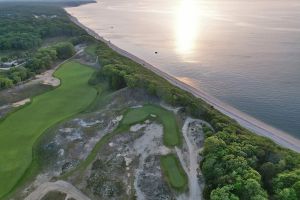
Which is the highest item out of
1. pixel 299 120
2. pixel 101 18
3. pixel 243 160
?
pixel 243 160

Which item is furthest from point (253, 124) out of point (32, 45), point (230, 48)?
point (32, 45)

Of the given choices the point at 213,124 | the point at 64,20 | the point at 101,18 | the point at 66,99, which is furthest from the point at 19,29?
the point at 213,124

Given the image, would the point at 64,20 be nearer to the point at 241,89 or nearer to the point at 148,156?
the point at 241,89

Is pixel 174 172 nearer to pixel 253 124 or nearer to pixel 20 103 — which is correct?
pixel 253 124

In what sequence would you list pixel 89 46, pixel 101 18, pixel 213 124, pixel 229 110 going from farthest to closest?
pixel 101 18, pixel 89 46, pixel 229 110, pixel 213 124

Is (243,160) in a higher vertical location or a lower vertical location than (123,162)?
higher

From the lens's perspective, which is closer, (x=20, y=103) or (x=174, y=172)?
(x=174, y=172)

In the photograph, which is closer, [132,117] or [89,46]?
[132,117]

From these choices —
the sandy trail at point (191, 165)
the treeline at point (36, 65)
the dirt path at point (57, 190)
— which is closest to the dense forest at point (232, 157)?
the treeline at point (36, 65)
